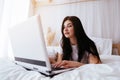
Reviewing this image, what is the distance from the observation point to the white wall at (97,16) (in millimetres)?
2223

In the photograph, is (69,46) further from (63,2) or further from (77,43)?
(63,2)

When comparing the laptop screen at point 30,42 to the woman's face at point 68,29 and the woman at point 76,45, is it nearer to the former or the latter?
the woman at point 76,45

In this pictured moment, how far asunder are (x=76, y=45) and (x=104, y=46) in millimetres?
983

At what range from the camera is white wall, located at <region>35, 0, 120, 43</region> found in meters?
2.22

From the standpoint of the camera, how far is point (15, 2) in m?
2.27

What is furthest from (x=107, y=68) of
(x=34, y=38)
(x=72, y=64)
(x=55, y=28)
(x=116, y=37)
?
(x=55, y=28)

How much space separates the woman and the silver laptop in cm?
29

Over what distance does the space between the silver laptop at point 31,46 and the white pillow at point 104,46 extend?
132 cm

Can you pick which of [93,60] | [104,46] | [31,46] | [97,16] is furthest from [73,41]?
[97,16]

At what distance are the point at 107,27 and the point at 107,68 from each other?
1519 mm

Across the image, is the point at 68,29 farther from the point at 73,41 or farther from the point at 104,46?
the point at 104,46

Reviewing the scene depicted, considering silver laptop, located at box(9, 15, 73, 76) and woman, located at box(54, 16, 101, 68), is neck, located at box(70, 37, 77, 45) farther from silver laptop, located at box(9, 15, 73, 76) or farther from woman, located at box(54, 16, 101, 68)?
silver laptop, located at box(9, 15, 73, 76)

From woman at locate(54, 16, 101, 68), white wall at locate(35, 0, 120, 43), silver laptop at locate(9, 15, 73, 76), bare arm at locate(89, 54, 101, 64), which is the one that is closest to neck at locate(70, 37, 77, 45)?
woman at locate(54, 16, 101, 68)

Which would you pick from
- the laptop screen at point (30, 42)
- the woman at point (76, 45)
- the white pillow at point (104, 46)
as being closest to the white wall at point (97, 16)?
the white pillow at point (104, 46)
